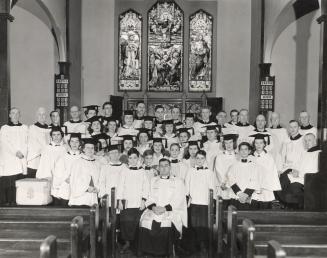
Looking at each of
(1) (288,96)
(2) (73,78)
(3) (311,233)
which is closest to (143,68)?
(2) (73,78)

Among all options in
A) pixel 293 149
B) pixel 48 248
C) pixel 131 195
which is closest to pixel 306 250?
pixel 48 248

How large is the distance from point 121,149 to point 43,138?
4.89 feet

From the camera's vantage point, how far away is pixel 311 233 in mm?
5512

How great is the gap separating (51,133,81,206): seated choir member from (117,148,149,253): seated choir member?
3.08 feet

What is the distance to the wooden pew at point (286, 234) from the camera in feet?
14.7

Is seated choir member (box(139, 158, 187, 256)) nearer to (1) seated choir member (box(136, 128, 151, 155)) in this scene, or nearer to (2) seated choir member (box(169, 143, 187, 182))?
(2) seated choir member (box(169, 143, 187, 182))

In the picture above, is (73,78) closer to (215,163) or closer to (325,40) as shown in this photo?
(215,163)

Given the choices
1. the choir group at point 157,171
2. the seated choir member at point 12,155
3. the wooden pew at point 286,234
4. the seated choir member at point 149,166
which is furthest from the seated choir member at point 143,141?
the wooden pew at point 286,234

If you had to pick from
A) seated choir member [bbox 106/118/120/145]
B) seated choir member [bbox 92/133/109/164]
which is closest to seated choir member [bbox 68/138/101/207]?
seated choir member [bbox 92/133/109/164]

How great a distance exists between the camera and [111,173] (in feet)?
25.2

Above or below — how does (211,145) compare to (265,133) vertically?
below

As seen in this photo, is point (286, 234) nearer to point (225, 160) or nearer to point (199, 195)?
point (199, 195)

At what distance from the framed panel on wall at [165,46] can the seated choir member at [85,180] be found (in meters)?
7.66

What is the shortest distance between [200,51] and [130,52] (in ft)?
7.45
